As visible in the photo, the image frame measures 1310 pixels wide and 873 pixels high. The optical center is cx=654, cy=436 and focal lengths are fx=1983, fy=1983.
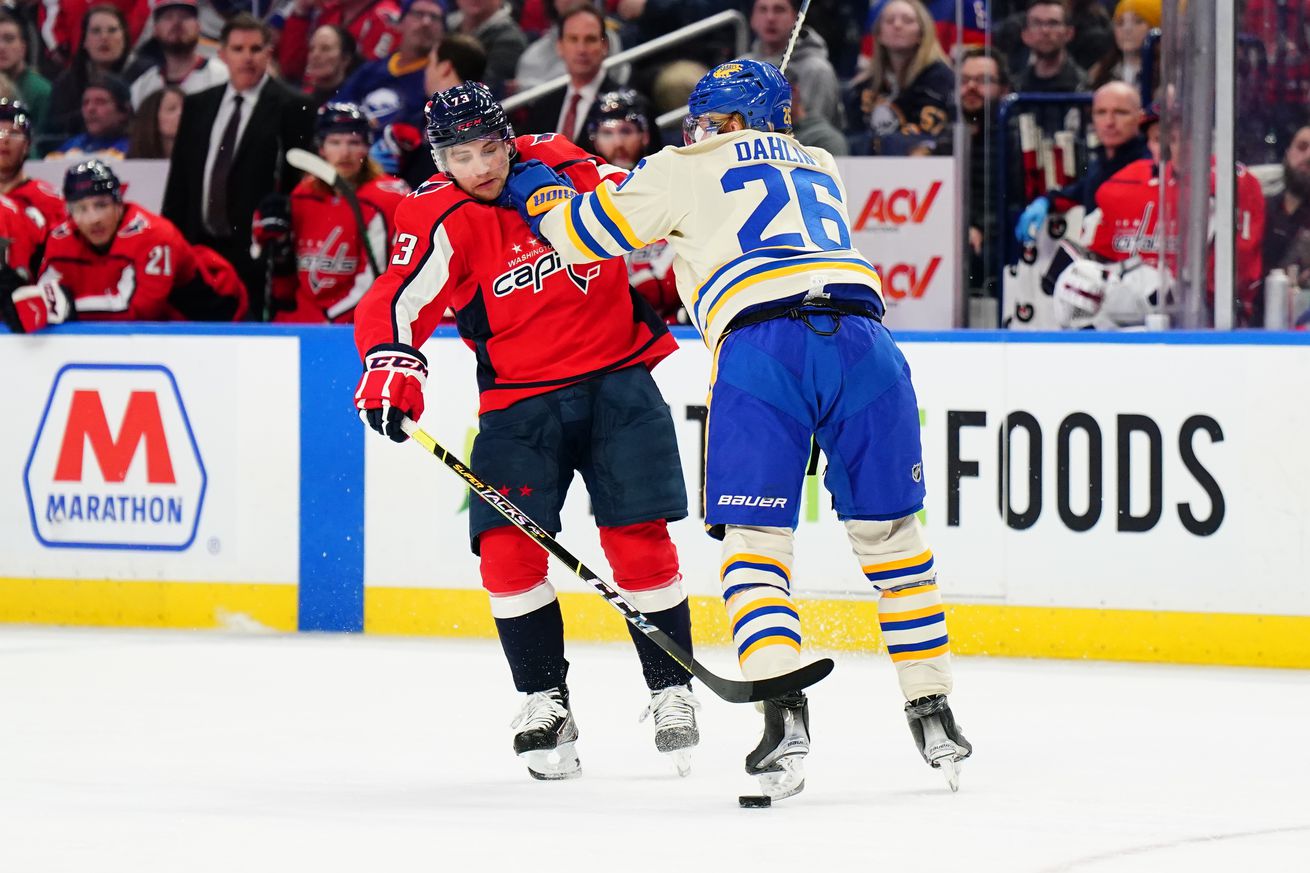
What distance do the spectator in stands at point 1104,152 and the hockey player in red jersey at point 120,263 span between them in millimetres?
2472

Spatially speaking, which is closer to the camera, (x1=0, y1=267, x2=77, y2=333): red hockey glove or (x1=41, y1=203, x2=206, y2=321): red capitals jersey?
(x1=0, y1=267, x2=77, y2=333): red hockey glove

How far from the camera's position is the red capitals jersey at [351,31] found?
699 centimetres

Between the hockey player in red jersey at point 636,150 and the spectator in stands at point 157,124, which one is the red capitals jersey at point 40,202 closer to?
the spectator in stands at point 157,124

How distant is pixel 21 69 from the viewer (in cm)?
734

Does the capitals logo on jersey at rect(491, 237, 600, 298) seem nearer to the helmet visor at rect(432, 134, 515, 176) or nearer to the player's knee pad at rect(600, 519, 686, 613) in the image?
the helmet visor at rect(432, 134, 515, 176)

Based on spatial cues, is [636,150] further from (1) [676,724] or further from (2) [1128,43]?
(1) [676,724]

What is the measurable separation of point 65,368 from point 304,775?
2.53 meters

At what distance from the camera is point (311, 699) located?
4.59 m

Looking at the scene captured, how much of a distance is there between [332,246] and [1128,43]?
2.55 m

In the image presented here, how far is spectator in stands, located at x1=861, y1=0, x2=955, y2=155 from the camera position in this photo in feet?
19.1

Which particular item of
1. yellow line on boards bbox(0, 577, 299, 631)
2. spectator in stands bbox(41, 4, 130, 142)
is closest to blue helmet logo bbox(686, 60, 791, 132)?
yellow line on boards bbox(0, 577, 299, 631)

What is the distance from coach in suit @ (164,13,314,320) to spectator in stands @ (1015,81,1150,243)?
2317 millimetres

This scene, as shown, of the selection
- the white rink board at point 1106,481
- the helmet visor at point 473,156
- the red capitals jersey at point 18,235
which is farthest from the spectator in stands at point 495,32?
the helmet visor at point 473,156

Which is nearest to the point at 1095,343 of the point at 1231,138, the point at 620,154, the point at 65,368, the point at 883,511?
the point at 1231,138
